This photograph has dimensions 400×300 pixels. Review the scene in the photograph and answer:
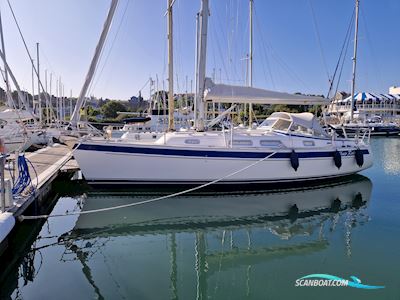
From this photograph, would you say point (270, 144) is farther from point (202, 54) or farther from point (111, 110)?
point (111, 110)

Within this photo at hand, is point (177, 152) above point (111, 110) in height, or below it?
below

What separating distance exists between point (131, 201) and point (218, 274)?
5135 millimetres

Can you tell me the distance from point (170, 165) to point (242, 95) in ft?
13.4

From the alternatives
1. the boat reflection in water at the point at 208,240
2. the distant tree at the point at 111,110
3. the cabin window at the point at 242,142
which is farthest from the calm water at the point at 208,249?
the distant tree at the point at 111,110

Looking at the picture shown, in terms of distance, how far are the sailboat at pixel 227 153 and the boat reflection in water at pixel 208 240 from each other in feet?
2.50

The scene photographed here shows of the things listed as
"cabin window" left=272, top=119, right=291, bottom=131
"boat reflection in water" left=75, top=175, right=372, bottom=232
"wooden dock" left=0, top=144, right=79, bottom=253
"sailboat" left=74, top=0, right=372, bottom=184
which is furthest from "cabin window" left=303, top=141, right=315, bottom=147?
"wooden dock" left=0, top=144, right=79, bottom=253

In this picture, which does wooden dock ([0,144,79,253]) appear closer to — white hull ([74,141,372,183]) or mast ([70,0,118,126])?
white hull ([74,141,372,183])

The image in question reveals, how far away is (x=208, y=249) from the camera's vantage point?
7.34 metres

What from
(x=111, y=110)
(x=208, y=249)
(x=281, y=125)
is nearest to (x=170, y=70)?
(x=281, y=125)

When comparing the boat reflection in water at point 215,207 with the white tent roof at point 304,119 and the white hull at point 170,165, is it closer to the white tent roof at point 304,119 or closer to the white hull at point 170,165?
the white hull at point 170,165

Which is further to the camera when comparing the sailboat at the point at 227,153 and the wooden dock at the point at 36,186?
the sailboat at the point at 227,153

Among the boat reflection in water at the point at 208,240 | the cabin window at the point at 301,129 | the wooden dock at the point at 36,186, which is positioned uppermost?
the cabin window at the point at 301,129

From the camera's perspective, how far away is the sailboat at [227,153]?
11.0 metres

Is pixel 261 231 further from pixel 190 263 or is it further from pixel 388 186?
pixel 388 186
